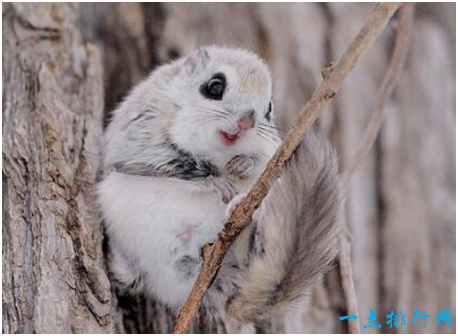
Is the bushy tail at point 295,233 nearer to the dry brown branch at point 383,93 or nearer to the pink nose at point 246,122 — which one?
the pink nose at point 246,122

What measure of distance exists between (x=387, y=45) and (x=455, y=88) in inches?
10.7

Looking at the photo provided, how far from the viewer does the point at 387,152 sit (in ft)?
8.51

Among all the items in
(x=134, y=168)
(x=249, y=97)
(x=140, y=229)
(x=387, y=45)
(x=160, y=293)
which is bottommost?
(x=160, y=293)

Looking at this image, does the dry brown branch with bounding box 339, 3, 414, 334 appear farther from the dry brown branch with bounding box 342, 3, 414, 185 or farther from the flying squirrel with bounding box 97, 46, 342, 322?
the flying squirrel with bounding box 97, 46, 342, 322

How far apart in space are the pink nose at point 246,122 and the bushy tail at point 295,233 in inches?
5.6

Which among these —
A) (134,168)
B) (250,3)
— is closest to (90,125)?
(134,168)

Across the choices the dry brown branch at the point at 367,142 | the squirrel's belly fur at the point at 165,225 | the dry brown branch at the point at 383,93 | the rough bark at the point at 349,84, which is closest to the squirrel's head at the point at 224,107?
the squirrel's belly fur at the point at 165,225

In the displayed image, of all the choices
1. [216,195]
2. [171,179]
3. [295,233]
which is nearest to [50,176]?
[171,179]

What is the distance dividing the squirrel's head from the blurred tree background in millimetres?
299

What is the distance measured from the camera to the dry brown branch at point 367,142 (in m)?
1.82

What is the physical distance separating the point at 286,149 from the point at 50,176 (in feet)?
2.09

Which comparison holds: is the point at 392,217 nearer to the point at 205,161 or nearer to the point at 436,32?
the point at 436,32

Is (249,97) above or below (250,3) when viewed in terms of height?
below

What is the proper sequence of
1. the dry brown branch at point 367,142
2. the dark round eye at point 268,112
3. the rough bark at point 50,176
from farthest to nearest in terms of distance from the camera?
the dry brown branch at point 367,142 < the dark round eye at point 268,112 < the rough bark at point 50,176
